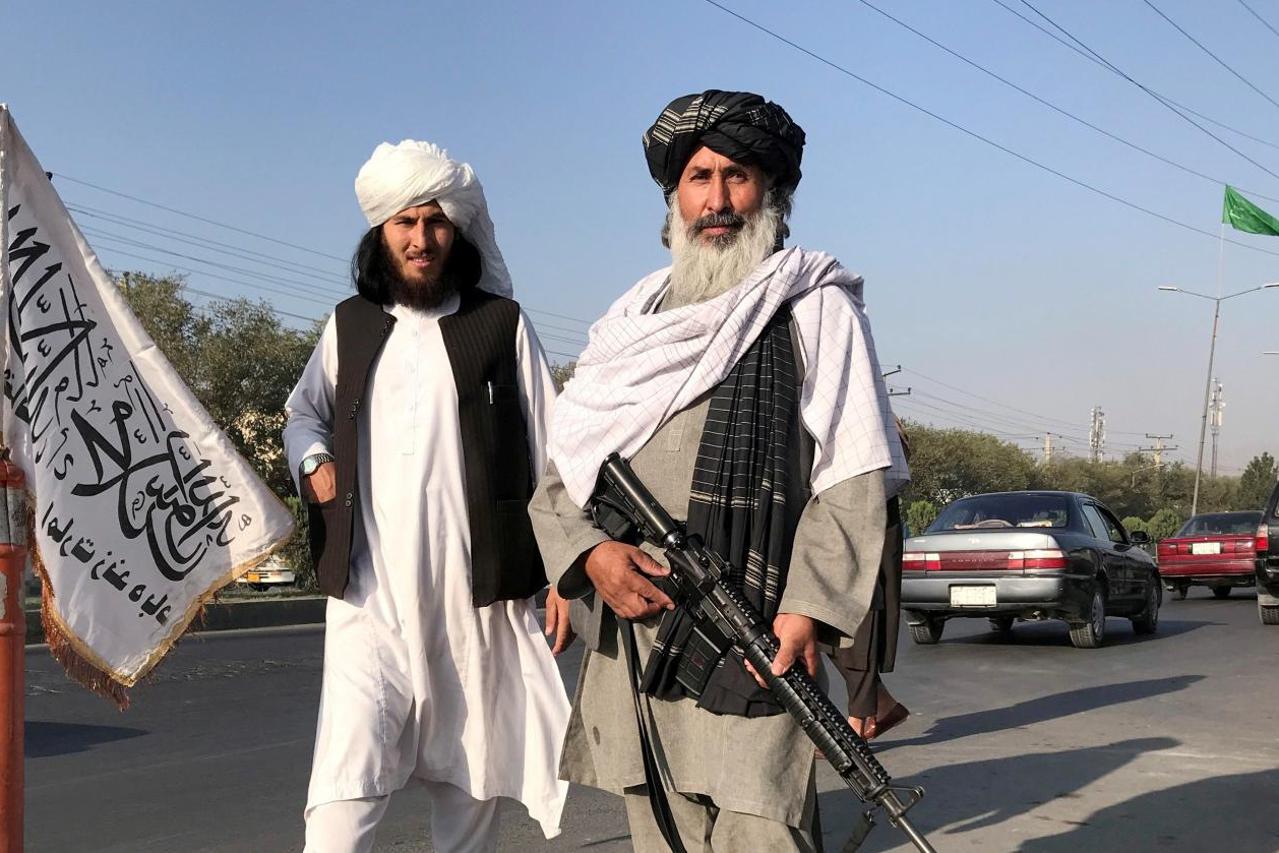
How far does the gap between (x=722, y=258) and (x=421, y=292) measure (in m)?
0.95

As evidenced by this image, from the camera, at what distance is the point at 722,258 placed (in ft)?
9.91

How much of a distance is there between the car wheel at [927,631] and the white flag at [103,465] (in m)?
10.8

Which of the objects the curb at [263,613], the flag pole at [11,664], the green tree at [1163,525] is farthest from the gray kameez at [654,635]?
the green tree at [1163,525]

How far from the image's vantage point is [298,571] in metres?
20.6

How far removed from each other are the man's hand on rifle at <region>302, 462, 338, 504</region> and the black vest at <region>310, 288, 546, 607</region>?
23 mm

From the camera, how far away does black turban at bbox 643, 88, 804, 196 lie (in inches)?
116

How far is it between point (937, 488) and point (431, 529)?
71039 millimetres

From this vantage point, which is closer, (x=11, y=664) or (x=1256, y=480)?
(x=11, y=664)

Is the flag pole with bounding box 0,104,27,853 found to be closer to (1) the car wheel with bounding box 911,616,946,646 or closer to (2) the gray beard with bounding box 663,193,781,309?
(2) the gray beard with bounding box 663,193,781,309

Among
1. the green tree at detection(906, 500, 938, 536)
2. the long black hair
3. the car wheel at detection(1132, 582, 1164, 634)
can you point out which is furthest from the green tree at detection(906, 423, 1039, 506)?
the long black hair

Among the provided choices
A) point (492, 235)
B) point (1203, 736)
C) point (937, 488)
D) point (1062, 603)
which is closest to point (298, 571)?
point (1062, 603)

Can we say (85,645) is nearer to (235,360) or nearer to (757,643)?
(757,643)

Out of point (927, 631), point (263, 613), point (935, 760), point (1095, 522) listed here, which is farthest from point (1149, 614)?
point (263, 613)

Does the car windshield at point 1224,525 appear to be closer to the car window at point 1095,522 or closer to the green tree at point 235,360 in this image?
the car window at point 1095,522
